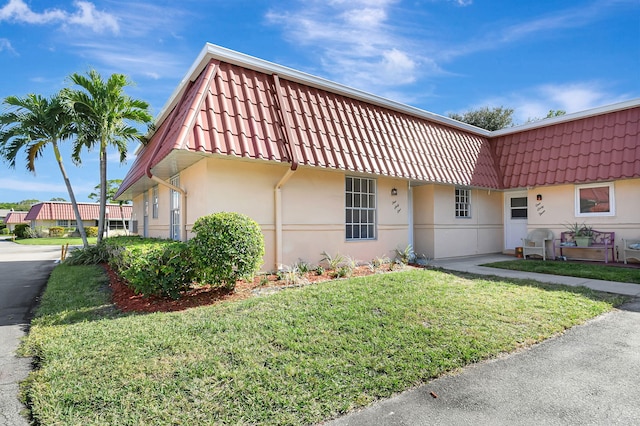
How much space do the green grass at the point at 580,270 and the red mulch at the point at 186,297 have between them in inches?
239

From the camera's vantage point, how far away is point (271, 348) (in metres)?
3.82

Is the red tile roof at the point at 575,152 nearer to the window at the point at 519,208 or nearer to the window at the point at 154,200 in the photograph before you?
the window at the point at 519,208

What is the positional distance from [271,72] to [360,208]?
4.33 metres

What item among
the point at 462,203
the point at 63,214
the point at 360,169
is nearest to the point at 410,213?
the point at 462,203

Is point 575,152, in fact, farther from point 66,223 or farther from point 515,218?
point 66,223

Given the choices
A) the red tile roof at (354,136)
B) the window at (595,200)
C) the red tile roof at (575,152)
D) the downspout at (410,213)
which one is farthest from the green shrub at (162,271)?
the window at (595,200)

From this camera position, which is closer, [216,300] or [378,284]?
[216,300]

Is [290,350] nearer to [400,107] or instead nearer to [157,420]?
[157,420]

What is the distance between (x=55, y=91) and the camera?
457 inches

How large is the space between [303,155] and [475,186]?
23.1 ft

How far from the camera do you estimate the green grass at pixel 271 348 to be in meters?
2.82

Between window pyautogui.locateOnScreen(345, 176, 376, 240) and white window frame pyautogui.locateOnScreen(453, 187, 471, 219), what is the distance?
389 cm

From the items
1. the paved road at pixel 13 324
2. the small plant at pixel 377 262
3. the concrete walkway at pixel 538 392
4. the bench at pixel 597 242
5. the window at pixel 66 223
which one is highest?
the window at pixel 66 223

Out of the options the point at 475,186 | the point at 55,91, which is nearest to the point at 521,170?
the point at 475,186
